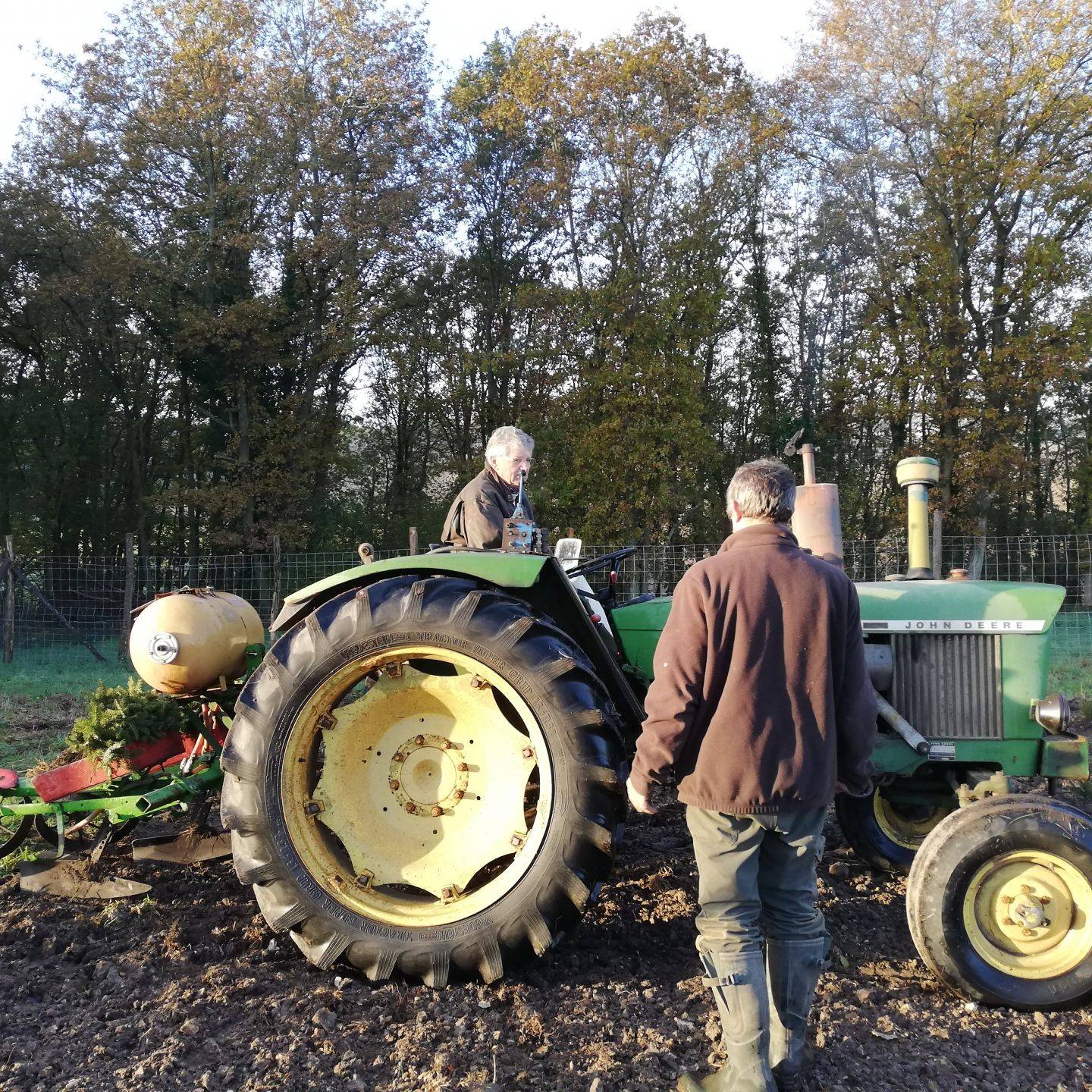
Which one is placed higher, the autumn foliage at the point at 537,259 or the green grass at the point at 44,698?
the autumn foliage at the point at 537,259

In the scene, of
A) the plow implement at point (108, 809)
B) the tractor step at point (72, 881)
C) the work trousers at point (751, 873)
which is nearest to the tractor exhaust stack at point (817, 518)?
the work trousers at point (751, 873)

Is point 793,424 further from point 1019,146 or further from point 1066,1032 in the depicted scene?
point 1066,1032

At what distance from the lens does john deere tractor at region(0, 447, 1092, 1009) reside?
9.34ft

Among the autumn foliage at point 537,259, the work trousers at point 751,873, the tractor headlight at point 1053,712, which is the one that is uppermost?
the autumn foliage at point 537,259

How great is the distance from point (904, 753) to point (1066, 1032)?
1039 millimetres

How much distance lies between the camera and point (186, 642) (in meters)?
3.71

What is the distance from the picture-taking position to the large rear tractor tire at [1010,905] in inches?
111

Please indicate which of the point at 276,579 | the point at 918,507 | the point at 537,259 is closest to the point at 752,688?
the point at 918,507

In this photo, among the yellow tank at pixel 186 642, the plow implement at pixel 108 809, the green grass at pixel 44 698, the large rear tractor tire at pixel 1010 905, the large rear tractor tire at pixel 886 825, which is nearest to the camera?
the large rear tractor tire at pixel 1010 905

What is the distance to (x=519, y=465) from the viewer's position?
3.76 m

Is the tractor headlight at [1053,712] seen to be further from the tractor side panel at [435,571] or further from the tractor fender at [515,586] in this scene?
the tractor side panel at [435,571]

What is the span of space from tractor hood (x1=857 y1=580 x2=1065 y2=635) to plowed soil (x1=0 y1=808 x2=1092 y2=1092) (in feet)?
3.73

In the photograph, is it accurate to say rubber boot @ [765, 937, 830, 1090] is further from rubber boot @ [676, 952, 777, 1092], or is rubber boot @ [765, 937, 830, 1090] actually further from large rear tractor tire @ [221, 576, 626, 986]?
large rear tractor tire @ [221, 576, 626, 986]

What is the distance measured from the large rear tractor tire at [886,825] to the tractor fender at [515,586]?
1193mm
